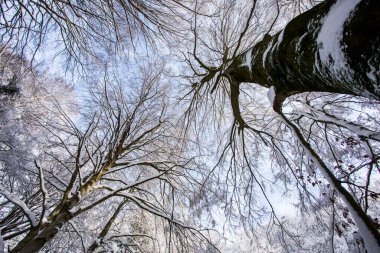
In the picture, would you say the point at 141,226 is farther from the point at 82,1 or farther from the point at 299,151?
the point at 82,1

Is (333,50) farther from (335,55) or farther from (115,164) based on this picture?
(115,164)

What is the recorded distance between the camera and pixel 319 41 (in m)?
0.97

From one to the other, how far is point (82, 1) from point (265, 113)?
4.03 m

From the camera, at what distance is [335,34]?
0.84 meters

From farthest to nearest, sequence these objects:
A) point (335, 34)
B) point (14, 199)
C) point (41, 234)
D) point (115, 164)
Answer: point (115, 164)
point (41, 234)
point (14, 199)
point (335, 34)

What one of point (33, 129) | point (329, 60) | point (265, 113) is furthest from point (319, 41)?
point (33, 129)

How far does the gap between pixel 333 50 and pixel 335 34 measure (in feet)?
0.20

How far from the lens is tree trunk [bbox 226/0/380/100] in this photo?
2.38 ft

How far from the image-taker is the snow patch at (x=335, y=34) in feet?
→ 2.67

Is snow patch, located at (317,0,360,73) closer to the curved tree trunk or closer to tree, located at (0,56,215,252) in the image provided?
the curved tree trunk

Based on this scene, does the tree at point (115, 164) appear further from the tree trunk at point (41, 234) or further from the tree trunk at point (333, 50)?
the tree trunk at point (333, 50)

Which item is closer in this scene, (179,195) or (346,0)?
(346,0)

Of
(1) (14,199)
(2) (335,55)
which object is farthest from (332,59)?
(1) (14,199)

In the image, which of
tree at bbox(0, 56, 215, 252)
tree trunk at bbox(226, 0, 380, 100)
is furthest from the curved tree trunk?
tree at bbox(0, 56, 215, 252)
